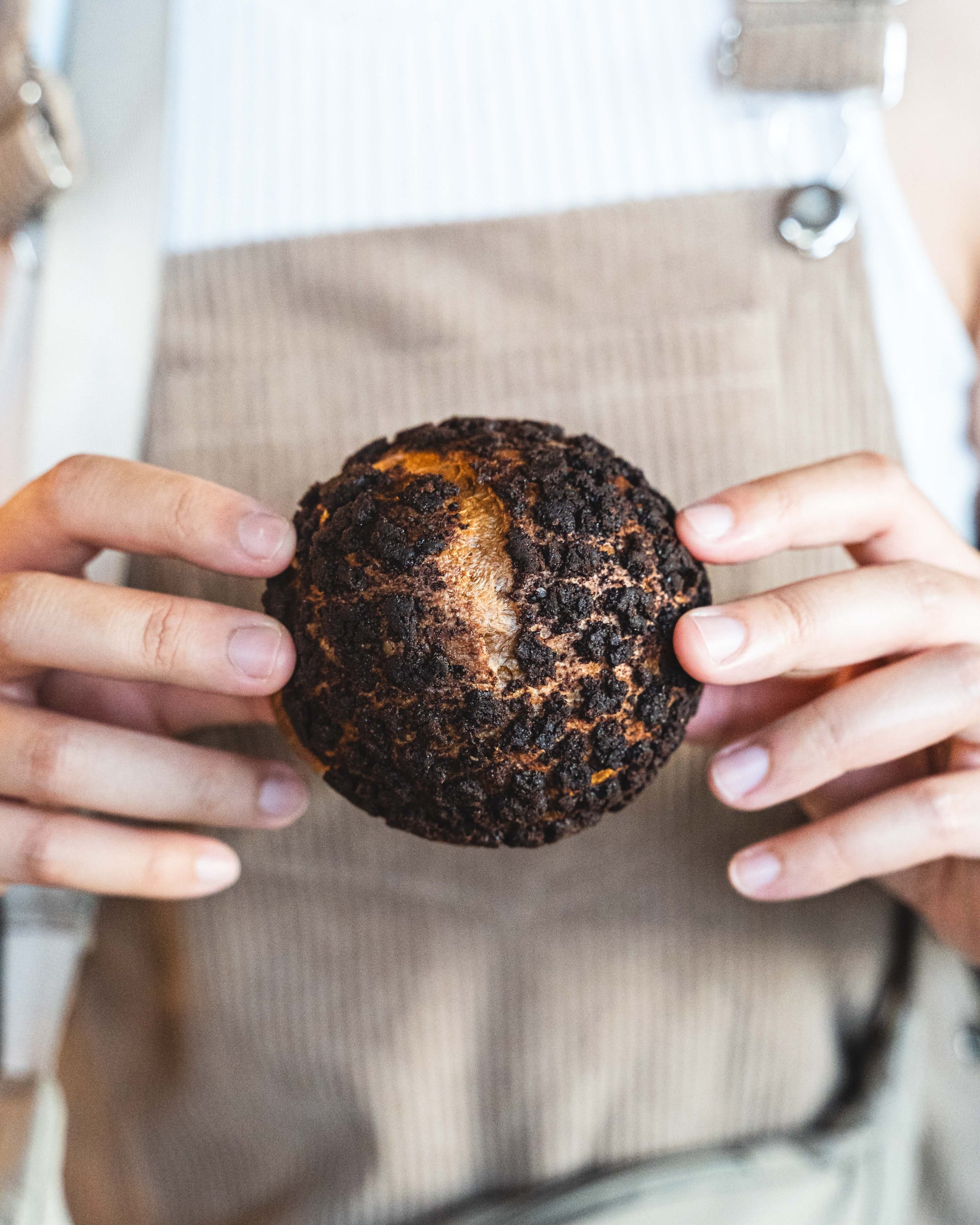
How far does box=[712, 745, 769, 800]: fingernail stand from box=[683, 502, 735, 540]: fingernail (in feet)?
0.65

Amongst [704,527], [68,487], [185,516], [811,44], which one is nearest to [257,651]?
[185,516]

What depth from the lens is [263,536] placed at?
653mm

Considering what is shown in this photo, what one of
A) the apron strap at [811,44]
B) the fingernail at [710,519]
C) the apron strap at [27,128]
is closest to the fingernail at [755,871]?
the fingernail at [710,519]

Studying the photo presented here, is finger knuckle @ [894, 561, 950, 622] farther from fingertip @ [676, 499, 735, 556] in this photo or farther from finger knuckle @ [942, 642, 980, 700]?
fingertip @ [676, 499, 735, 556]

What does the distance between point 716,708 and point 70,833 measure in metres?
0.61

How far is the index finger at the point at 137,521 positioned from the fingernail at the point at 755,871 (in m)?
0.50

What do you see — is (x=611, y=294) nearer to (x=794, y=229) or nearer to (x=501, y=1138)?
(x=794, y=229)

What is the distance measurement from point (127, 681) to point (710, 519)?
604 mm

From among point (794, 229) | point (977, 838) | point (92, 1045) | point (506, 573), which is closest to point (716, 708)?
point (977, 838)

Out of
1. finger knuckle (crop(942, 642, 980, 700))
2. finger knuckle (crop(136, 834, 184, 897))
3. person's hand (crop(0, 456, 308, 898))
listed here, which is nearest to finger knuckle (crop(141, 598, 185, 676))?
person's hand (crop(0, 456, 308, 898))

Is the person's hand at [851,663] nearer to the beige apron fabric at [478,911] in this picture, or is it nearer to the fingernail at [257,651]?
the beige apron fabric at [478,911]

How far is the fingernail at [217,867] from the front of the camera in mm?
831

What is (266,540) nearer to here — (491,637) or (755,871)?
(491,637)

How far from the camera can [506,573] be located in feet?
1.93
